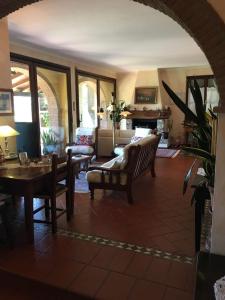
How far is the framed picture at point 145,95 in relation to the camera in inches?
373

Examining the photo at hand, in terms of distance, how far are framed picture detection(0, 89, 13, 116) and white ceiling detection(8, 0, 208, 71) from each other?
102 cm

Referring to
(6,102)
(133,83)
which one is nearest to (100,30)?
(6,102)

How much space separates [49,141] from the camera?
21.7 ft

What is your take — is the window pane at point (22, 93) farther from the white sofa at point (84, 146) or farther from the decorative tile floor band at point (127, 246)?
the decorative tile floor band at point (127, 246)

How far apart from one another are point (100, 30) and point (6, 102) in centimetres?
190

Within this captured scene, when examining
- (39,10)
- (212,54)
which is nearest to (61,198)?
(39,10)

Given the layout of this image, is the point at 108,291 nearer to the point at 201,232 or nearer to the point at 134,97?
the point at 201,232

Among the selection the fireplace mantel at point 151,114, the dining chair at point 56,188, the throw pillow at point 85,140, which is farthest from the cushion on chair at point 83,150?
the fireplace mantel at point 151,114

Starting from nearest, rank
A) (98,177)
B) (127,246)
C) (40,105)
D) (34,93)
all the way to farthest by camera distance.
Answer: (127,246)
(98,177)
(34,93)
(40,105)

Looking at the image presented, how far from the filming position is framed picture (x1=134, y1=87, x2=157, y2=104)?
9476mm

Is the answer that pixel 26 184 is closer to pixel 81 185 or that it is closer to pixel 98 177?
pixel 98 177

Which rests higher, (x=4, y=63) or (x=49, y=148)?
(x=4, y=63)

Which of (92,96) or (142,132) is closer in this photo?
(142,132)

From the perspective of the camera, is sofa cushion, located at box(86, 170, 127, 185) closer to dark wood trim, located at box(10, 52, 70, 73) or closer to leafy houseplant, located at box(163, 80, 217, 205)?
leafy houseplant, located at box(163, 80, 217, 205)
